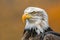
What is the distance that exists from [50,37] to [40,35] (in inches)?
4.0

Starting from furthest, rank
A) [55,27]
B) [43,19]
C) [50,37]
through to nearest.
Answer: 1. [55,27]
2. [43,19]
3. [50,37]

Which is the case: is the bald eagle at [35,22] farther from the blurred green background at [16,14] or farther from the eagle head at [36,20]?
the blurred green background at [16,14]

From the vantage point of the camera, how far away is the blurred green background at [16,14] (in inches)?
125

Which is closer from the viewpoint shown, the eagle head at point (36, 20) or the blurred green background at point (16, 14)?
the eagle head at point (36, 20)

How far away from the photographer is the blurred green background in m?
3.18

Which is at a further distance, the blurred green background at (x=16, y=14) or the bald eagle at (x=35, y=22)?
the blurred green background at (x=16, y=14)

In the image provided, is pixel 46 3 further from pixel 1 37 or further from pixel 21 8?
pixel 1 37

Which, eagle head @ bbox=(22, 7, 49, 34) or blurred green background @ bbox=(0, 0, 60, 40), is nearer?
eagle head @ bbox=(22, 7, 49, 34)

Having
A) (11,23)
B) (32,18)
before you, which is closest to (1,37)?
(11,23)

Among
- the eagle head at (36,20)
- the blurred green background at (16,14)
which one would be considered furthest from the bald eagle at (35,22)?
the blurred green background at (16,14)

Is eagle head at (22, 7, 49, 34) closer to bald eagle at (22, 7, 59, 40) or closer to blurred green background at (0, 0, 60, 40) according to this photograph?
bald eagle at (22, 7, 59, 40)

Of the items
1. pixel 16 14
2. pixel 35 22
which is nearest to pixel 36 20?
pixel 35 22

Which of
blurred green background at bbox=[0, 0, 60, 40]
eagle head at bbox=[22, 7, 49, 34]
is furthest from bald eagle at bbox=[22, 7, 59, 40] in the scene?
blurred green background at bbox=[0, 0, 60, 40]

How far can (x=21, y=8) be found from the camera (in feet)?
10.6
